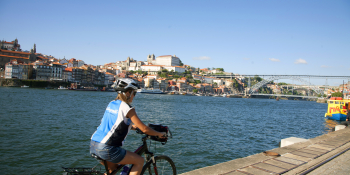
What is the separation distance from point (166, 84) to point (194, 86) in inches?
732

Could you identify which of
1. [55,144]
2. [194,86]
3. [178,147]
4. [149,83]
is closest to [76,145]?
[55,144]

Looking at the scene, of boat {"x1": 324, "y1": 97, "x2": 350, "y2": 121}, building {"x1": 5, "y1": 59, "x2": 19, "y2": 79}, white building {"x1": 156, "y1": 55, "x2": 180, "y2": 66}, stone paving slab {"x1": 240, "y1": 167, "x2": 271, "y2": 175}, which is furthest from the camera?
white building {"x1": 156, "y1": 55, "x2": 180, "y2": 66}

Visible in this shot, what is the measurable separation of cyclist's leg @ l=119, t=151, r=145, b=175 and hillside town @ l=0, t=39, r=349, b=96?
54490mm

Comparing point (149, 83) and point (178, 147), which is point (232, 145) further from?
point (149, 83)

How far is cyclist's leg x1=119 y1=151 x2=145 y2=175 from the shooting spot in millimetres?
2587

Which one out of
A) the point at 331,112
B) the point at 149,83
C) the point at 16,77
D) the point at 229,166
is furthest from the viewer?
the point at 149,83

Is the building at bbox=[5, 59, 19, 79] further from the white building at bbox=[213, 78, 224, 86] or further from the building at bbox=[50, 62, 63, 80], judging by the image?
the white building at bbox=[213, 78, 224, 86]

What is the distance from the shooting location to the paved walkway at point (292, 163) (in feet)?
12.3

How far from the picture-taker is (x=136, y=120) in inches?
96.8

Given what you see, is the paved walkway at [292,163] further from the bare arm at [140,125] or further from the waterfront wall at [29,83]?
the waterfront wall at [29,83]

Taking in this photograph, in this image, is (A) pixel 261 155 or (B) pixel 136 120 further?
(A) pixel 261 155

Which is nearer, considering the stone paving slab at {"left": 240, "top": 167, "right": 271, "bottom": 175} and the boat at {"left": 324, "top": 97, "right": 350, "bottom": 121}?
the stone paving slab at {"left": 240, "top": 167, "right": 271, "bottom": 175}

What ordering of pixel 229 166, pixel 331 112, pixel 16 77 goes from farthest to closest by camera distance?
pixel 16 77 → pixel 331 112 → pixel 229 166

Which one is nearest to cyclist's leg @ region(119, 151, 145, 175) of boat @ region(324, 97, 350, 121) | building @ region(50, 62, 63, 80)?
boat @ region(324, 97, 350, 121)
